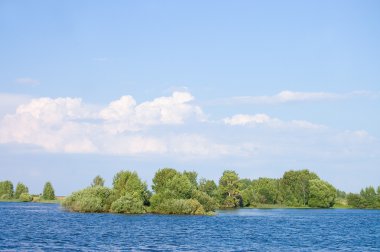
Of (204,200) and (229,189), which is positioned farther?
(229,189)

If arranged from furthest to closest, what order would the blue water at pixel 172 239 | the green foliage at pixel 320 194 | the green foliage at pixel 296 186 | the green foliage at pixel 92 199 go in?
the green foliage at pixel 296 186, the green foliage at pixel 320 194, the green foliage at pixel 92 199, the blue water at pixel 172 239

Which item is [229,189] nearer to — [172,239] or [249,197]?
[249,197]

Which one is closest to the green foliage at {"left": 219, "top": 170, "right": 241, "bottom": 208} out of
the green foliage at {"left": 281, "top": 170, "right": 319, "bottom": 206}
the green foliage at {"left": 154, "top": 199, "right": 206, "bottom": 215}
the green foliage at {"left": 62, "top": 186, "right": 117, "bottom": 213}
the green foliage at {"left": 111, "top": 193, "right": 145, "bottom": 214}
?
the green foliage at {"left": 281, "top": 170, "right": 319, "bottom": 206}

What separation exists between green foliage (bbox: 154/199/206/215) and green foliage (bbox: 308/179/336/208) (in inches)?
3152

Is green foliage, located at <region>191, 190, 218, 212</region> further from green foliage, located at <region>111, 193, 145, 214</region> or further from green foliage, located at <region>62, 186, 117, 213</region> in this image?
green foliage, located at <region>62, 186, 117, 213</region>

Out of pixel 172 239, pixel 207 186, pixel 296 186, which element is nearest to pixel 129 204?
pixel 172 239

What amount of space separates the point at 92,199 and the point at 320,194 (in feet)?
328

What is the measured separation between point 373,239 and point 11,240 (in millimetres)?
50674

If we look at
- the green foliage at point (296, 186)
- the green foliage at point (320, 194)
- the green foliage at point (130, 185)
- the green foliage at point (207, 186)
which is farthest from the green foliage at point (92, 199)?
the green foliage at point (296, 186)

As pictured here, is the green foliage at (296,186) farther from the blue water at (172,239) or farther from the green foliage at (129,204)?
the blue water at (172,239)

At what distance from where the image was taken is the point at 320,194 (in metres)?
183

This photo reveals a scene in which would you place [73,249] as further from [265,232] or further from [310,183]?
[310,183]

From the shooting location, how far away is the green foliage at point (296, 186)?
190875 mm

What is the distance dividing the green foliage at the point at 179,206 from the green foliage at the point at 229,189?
173 feet
